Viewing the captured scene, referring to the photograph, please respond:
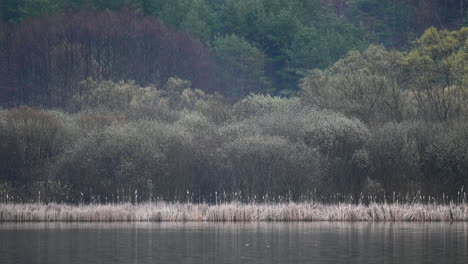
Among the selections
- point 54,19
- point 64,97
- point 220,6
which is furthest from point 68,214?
point 220,6

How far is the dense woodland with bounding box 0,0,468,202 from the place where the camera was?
58.4 meters

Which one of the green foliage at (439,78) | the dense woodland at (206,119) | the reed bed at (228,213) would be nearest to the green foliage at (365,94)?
the dense woodland at (206,119)

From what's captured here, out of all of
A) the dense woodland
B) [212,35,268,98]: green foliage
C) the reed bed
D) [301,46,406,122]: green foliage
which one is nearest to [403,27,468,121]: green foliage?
the dense woodland

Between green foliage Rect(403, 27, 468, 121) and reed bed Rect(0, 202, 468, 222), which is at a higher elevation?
green foliage Rect(403, 27, 468, 121)

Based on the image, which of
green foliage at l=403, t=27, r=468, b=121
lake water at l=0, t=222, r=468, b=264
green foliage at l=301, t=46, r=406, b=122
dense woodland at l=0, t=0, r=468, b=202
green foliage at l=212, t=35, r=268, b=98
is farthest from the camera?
green foliage at l=212, t=35, r=268, b=98

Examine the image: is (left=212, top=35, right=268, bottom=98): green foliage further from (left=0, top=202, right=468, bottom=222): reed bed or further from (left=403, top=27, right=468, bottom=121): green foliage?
(left=0, top=202, right=468, bottom=222): reed bed

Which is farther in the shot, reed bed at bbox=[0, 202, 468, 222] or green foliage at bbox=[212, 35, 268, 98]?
green foliage at bbox=[212, 35, 268, 98]

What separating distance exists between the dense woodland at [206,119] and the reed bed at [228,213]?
6.22 m

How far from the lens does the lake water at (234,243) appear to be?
32625mm

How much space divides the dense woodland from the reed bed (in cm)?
622

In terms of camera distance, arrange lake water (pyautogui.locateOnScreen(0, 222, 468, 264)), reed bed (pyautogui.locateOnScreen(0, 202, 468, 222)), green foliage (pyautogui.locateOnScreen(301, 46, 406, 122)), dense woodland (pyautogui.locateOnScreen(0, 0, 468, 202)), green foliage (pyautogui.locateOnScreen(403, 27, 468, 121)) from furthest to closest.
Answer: green foliage (pyautogui.locateOnScreen(301, 46, 406, 122)) < green foliage (pyautogui.locateOnScreen(403, 27, 468, 121)) < dense woodland (pyautogui.locateOnScreen(0, 0, 468, 202)) < reed bed (pyautogui.locateOnScreen(0, 202, 468, 222)) < lake water (pyautogui.locateOnScreen(0, 222, 468, 264))

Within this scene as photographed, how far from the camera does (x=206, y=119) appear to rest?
7175 centimetres

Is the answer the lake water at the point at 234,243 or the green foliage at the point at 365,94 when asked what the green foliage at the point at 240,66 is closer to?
the green foliage at the point at 365,94

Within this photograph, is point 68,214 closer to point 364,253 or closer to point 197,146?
point 197,146
